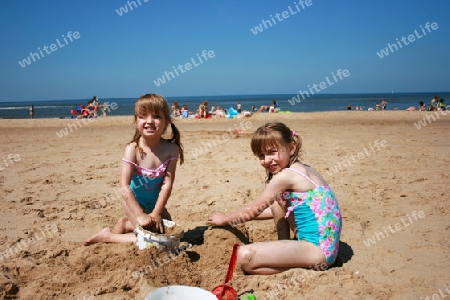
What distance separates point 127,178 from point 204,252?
96cm

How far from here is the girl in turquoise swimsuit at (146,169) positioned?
301cm

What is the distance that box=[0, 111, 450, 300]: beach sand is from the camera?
232 centimetres

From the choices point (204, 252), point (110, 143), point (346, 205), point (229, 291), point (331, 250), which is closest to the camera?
point (229, 291)

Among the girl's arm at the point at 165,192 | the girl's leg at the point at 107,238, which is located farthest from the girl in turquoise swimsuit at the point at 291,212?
the girl's leg at the point at 107,238

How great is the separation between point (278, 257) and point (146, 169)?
57.9 inches

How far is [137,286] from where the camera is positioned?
7.54 feet

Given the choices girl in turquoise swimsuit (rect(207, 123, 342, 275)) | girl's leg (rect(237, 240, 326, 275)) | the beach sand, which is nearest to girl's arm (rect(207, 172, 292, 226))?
girl in turquoise swimsuit (rect(207, 123, 342, 275))

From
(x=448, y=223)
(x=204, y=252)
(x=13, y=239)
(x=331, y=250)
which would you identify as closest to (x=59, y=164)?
(x=13, y=239)

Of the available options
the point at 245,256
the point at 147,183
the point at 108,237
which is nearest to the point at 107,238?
the point at 108,237

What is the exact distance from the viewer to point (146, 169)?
10.5 ft

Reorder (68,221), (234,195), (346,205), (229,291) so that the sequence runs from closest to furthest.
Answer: (229,291)
(68,221)
(346,205)
(234,195)

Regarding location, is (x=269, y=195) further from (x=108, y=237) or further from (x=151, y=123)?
(x=108, y=237)

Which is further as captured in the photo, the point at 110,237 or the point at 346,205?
the point at 346,205

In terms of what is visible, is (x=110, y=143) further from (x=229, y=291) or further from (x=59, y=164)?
(x=229, y=291)
